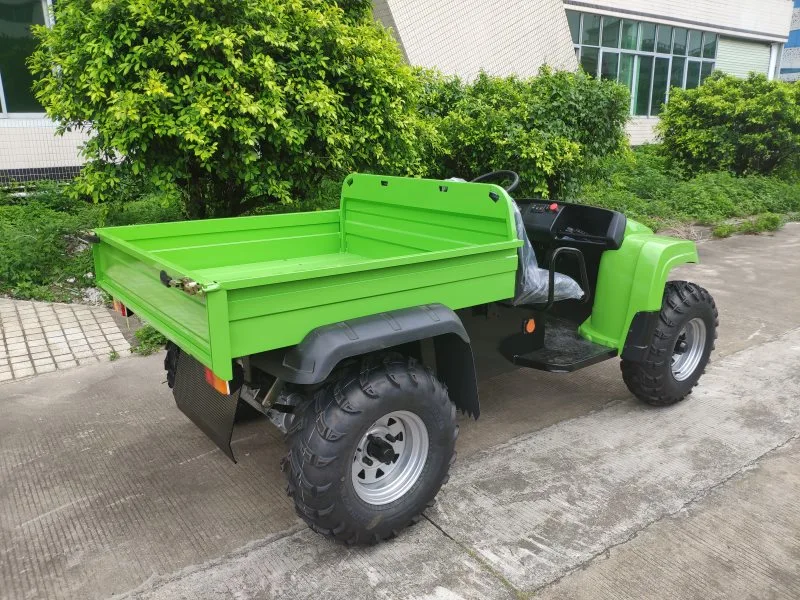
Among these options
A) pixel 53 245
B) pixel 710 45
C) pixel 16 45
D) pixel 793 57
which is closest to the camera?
pixel 53 245

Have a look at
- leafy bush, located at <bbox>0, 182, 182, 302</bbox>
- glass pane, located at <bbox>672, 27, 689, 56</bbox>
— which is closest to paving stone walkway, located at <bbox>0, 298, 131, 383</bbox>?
leafy bush, located at <bbox>0, 182, 182, 302</bbox>

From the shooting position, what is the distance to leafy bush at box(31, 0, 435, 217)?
4863 millimetres

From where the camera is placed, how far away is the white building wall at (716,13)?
1689 cm

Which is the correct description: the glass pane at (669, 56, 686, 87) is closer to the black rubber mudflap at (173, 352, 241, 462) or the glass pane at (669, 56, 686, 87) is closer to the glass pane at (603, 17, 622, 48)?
the glass pane at (603, 17, 622, 48)

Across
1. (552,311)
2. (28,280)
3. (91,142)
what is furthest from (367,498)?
(28,280)

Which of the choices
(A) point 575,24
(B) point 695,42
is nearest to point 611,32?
(A) point 575,24

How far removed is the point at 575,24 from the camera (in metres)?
16.3

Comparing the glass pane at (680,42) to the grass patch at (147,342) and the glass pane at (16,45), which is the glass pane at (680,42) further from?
the grass patch at (147,342)

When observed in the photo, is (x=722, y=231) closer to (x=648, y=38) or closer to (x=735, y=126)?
(x=735, y=126)

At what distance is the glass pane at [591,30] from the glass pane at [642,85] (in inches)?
81.5

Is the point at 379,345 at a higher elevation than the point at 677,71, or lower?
lower

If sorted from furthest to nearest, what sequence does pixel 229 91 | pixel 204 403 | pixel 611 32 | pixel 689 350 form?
pixel 611 32, pixel 229 91, pixel 689 350, pixel 204 403

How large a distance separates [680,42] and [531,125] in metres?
15.2

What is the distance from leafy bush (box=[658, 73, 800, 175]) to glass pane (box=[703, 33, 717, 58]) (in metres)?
8.13
